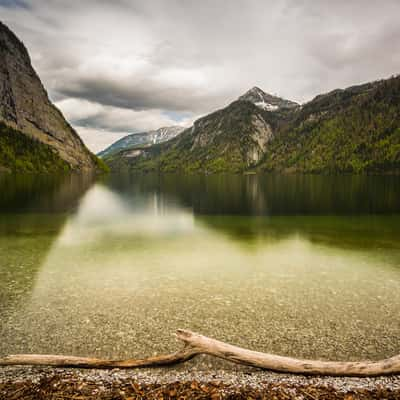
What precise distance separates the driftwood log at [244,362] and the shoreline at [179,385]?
7.7 inches

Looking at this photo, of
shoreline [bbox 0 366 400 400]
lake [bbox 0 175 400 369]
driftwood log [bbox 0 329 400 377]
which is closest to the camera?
shoreline [bbox 0 366 400 400]

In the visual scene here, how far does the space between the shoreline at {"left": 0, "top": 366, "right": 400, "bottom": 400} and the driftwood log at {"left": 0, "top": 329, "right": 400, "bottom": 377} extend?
7.7 inches

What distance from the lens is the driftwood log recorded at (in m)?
8.26

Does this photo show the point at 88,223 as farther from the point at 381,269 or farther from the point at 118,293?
the point at 381,269

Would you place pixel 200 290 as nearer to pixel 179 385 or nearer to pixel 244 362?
Answer: pixel 244 362

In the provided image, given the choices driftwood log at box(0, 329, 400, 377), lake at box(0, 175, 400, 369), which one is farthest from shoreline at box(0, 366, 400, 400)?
lake at box(0, 175, 400, 369)

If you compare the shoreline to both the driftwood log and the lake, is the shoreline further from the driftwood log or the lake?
the lake

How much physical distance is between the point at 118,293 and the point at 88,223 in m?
24.6

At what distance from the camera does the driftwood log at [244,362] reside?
27.1ft

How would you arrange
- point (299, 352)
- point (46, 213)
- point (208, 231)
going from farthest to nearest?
point (46, 213) < point (208, 231) < point (299, 352)

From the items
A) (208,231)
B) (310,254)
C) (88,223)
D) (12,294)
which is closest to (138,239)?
(208,231)

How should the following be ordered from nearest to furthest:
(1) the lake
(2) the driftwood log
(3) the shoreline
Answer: (3) the shoreline, (2) the driftwood log, (1) the lake

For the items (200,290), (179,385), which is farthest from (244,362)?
(200,290)

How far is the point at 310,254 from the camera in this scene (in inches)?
958
